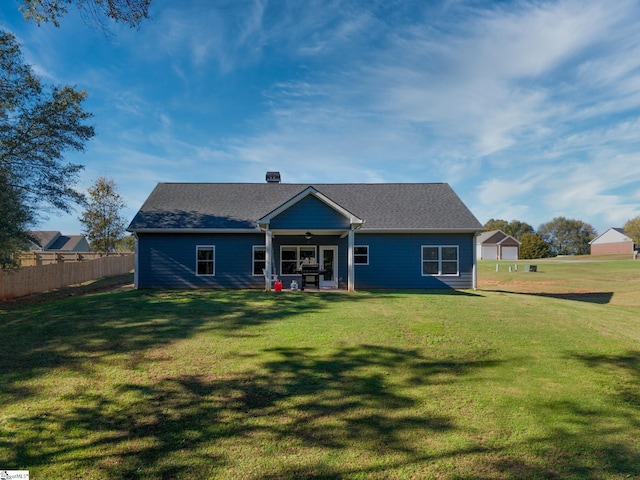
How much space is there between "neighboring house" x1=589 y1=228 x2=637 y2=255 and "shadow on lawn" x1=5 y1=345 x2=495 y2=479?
8840 centimetres

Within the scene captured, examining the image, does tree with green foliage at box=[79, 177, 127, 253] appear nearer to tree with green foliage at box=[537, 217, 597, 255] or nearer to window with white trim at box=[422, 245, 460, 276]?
window with white trim at box=[422, 245, 460, 276]

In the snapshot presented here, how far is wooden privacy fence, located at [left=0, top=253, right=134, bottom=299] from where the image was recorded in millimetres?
16359

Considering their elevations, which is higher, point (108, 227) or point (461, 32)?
point (461, 32)

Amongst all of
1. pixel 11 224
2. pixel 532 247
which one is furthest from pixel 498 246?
pixel 11 224

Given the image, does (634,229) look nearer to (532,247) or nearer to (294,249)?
(532,247)

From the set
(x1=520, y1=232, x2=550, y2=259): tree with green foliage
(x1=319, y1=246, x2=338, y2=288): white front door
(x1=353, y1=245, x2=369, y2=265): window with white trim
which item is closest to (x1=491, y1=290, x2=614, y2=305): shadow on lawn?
(x1=353, y1=245, x2=369, y2=265): window with white trim

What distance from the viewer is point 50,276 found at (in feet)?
64.9

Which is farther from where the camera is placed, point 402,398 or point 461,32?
point 461,32

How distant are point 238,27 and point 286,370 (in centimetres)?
1102

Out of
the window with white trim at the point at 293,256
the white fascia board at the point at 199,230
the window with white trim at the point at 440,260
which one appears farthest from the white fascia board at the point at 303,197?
the window with white trim at the point at 440,260

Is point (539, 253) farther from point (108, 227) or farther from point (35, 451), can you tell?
point (35, 451)

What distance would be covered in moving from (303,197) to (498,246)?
198ft

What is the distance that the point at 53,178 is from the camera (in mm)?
16234

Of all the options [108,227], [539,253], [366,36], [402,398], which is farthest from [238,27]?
[539,253]
